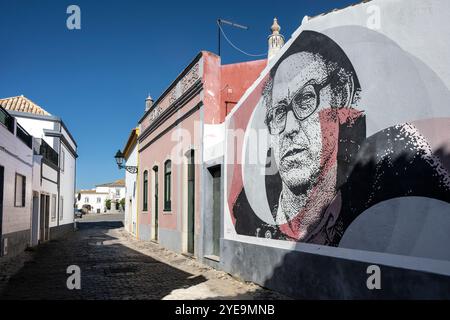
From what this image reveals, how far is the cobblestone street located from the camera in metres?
7.11

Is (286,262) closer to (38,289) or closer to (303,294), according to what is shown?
(303,294)

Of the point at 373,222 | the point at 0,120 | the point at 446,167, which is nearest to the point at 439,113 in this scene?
the point at 446,167

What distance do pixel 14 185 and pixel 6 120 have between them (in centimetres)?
198

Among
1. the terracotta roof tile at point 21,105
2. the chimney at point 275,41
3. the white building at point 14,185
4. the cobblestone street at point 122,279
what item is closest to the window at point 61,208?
the terracotta roof tile at point 21,105

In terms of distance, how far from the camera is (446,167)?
4414 mm

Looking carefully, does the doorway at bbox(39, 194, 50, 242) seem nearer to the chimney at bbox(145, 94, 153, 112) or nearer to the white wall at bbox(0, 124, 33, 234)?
the white wall at bbox(0, 124, 33, 234)

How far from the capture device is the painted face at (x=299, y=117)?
641cm

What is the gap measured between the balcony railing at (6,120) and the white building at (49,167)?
3.95m

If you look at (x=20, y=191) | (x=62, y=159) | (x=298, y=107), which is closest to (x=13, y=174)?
(x=20, y=191)

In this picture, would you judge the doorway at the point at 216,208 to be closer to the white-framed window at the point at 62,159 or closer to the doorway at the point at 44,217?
the doorway at the point at 44,217

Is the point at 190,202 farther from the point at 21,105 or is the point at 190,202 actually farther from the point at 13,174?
the point at 21,105

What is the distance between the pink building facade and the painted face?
255 cm

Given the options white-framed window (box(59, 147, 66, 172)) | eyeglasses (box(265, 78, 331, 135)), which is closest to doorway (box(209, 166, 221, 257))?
eyeglasses (box(265, 78, 331, 135))
